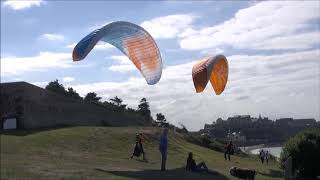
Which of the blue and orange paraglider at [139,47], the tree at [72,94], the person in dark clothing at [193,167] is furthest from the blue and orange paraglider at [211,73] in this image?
the tree at [72,94]

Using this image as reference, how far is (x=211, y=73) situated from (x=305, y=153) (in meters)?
6.36

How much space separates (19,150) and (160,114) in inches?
3682

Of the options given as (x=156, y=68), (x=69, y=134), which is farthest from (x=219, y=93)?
(x=69, y=134)

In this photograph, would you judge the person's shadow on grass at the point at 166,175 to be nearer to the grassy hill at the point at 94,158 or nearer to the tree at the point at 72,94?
the grassy hill at the point at 94,158

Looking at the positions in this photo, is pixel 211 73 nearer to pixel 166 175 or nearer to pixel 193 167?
pixel 193 167

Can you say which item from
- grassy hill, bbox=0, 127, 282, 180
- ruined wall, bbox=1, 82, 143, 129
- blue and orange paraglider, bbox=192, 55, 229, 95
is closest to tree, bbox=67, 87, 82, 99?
ruined wall, bbox=1, 82, 143, 129

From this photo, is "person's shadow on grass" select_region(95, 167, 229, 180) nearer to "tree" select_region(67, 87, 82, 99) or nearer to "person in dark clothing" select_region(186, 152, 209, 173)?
"person in dark clothing" select_region(186, 152, 209, 173)

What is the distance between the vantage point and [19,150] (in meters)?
32.5

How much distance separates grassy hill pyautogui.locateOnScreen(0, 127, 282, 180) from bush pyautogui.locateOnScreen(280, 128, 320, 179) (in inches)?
47.7

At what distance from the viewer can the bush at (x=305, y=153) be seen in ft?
87.7

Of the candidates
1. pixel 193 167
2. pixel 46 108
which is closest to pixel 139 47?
pixel 193 167

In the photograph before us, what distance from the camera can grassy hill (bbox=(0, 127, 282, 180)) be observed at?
21172mm

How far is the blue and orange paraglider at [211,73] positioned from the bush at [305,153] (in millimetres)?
5153

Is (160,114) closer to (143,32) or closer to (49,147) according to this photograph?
(49,147)
